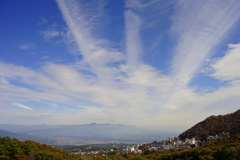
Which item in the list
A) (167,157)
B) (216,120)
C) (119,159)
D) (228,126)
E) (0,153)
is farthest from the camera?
(216,120)

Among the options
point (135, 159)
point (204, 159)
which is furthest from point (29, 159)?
point (204, 159)

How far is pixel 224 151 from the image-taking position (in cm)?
1742

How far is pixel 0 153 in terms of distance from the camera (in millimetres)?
16922

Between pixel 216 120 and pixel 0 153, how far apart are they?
62.9 meters

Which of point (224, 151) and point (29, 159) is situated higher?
point (224, 151)

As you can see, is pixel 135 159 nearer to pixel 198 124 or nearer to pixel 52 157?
pixel 52 157

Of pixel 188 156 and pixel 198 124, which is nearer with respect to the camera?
pixel 188 156

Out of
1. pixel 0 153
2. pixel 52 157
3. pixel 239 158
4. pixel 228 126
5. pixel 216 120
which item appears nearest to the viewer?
pixel 239 158

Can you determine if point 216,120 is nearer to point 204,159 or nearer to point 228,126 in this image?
point 228,126

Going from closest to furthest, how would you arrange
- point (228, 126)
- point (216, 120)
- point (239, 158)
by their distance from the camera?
1. point (239, 158)
2. point (228, 126)
3. point (216, 120)

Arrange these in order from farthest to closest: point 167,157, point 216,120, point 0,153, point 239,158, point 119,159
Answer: point 216,120, point 167,157, point 119,159, point 0,153, point 239,158

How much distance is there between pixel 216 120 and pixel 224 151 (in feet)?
157

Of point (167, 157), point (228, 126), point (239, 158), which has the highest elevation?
point (228, 126)

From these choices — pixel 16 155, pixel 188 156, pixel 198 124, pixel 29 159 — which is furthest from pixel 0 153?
pixel 198 124
